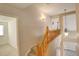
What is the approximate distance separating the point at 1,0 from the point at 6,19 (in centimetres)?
20

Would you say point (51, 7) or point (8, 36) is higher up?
point (51, 7)

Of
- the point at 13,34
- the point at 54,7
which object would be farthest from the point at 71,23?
the point at 13,34

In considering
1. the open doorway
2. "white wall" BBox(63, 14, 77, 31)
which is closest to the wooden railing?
"white wall" BBox(63, 14, 77, 31)

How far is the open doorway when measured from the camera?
111 centimetres

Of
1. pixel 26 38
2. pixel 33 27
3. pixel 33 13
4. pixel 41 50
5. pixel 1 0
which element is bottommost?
pixel 41 50

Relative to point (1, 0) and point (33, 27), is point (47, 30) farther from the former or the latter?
point (1, 0)

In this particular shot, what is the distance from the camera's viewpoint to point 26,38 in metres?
1.12

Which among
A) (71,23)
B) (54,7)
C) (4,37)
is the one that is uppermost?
(54,7)

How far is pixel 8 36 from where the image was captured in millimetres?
1123

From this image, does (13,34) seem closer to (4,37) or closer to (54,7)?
(4,37)

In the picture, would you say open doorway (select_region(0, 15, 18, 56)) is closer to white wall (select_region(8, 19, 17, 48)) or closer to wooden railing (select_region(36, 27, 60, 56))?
white wall (select_region(8, 19, 17, 48))

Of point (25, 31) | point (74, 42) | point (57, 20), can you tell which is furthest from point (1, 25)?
point (74, 42)

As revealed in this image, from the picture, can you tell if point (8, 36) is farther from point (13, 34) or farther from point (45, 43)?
point (45, 43)

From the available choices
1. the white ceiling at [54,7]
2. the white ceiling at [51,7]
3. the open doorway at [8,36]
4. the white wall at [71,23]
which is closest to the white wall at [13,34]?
the open doorway at [8,36]
